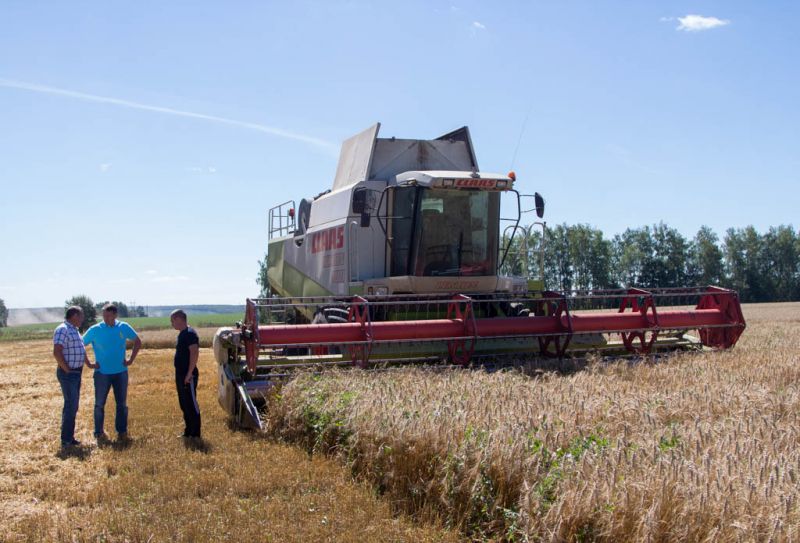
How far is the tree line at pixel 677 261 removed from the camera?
6688cm

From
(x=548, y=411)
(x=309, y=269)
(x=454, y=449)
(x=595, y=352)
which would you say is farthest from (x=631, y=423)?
(x=309, y=269)

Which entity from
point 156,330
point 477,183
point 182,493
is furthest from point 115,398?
point 156,330

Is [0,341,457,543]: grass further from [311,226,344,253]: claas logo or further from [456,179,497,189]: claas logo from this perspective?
[456,179,497,189]: claas logo

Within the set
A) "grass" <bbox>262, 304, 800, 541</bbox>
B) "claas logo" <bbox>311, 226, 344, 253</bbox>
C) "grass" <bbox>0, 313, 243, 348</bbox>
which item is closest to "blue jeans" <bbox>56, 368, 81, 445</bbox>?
"grass" <bbox>262, 304, 800, 541</bbox>

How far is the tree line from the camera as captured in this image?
66.9 m

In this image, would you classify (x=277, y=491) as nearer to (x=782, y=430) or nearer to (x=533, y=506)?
(x=533, y=506)

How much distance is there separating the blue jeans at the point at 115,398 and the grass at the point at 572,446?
1.76 meters

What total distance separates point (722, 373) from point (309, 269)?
6617 millimetres

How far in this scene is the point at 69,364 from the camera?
7355mm

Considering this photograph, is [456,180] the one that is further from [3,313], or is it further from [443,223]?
[3,313]

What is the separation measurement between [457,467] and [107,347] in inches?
188

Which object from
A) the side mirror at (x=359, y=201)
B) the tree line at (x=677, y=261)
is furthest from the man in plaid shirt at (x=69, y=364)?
the tree line at (x=677, y=261)

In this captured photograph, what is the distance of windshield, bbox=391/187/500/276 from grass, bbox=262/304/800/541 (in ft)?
8.25

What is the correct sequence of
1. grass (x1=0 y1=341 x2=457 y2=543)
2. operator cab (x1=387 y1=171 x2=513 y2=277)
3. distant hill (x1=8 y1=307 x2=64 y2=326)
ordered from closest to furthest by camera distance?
grass (x1=0 y1=341 x2=457 y2=543) < operator cab (x1=387 y1=171 x2=513 y2=277) < distant hill (x1=8 y1=307 x2=64 y2=326)
